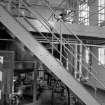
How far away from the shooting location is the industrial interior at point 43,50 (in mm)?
2787

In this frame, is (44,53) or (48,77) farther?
(48,77)

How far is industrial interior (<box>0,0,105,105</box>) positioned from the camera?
2.79 meters

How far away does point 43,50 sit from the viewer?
2773 mm

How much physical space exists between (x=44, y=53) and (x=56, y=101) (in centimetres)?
327

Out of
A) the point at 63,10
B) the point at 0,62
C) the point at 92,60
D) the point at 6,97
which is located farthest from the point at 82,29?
the point at 92,60

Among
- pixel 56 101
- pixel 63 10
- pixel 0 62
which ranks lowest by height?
pixel 56 101

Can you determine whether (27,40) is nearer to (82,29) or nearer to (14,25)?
(14,25)

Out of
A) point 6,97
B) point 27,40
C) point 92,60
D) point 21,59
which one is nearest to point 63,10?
point 21,59

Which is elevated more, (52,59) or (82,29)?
(82,29)

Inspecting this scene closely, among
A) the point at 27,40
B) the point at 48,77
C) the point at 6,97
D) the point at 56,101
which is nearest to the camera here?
the point at 27,40

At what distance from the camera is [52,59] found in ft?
9.07

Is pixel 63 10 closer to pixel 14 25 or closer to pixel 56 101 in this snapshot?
pixel 56 101

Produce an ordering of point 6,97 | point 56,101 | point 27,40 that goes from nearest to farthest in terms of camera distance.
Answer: point 27,40
point 6,97
point 56,101

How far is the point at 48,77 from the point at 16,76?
5.21 ft
